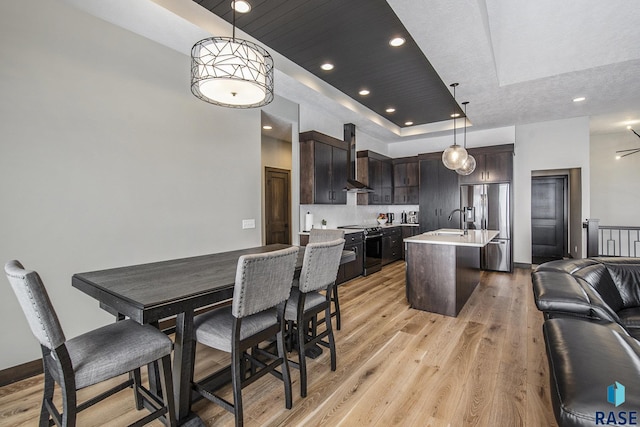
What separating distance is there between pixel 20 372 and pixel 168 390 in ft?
5.33

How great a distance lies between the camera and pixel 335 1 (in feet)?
8.74

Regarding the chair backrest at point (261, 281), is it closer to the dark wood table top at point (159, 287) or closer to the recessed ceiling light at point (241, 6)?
the dark wood table top at point (159, 287)

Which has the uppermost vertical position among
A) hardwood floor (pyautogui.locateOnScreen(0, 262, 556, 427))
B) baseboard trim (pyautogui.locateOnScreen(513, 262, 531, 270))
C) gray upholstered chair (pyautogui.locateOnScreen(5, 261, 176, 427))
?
gray upholstered chair (pyautogui.locateOnScreen(5, 261, 176, 427))

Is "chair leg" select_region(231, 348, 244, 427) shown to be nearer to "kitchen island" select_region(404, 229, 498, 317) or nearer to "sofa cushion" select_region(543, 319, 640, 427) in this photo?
"sofa cushion" select_region(543, 319, 640, 427)

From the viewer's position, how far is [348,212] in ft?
20.7

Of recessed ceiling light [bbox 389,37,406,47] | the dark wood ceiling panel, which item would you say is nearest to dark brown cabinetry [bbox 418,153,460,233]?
the dark wood ceiling panel

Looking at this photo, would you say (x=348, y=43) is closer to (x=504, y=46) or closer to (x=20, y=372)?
(x=504, y=46)

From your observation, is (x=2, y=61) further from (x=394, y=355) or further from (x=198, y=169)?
(x=394, y=355)

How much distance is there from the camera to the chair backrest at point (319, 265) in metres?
2.11

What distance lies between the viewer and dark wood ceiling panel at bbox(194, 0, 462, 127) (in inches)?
109

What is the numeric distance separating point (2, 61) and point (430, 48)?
3655mm

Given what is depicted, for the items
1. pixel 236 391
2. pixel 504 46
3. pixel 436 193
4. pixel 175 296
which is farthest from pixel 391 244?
pixel 175 296

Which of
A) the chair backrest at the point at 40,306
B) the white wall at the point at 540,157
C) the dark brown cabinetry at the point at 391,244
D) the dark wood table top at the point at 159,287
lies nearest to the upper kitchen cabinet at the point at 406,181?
the dark brown cabinetry at the point at 391,244

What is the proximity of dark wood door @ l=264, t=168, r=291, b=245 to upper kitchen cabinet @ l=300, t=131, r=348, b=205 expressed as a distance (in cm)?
157
